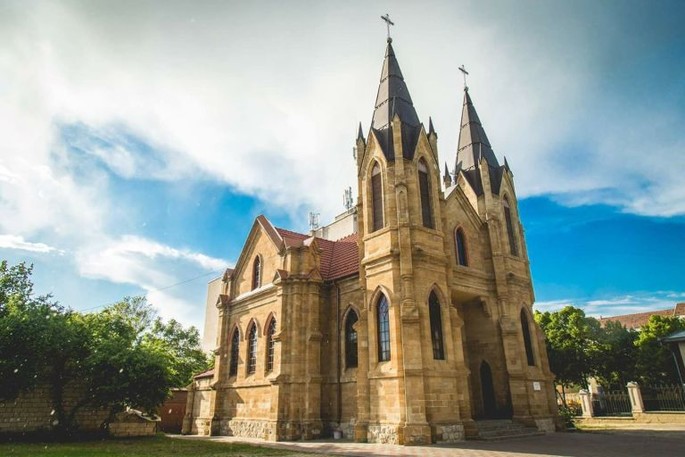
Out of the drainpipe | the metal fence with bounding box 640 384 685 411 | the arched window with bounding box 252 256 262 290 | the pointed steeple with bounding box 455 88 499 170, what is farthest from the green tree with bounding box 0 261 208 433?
the metal fence with bounding box 640 384 685 411

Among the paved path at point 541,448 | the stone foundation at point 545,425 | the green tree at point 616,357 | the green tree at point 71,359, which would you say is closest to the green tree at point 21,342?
the green tree at point 71,359

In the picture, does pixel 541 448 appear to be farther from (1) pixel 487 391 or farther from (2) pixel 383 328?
(1) pixel 487 391

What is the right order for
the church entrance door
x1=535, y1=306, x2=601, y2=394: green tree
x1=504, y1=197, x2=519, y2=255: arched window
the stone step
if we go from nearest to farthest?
the stone step
the church entrance door
x1=504, y1=197, x2=519, y2=255: arched window
x1=535, y1=306, x2=601, y2=394: green tree

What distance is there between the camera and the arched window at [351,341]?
2077 cm

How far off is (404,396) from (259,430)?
357 inches

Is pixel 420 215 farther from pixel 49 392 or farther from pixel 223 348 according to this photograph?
pixel 49 392

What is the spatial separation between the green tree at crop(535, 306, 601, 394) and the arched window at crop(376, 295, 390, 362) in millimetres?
25334

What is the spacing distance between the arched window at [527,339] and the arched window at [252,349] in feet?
47.4

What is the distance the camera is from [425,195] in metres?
21.0

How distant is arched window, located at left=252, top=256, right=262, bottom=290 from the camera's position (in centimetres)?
2641

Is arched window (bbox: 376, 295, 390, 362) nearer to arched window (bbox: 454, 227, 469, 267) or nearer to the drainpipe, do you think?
the drainpipe

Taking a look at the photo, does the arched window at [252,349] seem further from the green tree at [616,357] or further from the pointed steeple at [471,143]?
the green tree at [616,357]

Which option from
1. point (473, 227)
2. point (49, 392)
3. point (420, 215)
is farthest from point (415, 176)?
point (49, 392)

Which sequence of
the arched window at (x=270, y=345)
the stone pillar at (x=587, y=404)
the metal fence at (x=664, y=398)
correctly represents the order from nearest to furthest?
the arched window at (x=270, y=345), the metal fence at (x=664, y=398), the stone pillar at (x=587, y=404)
